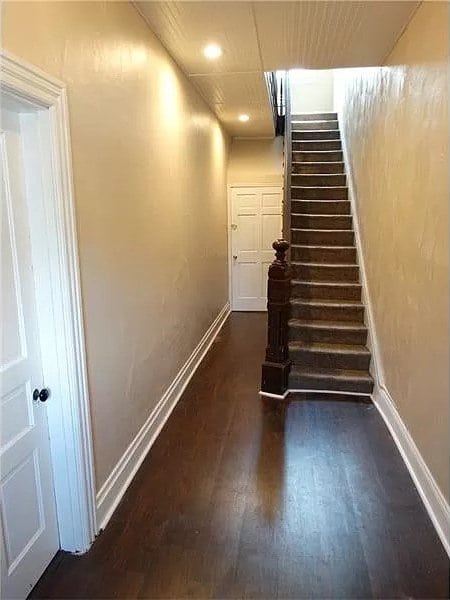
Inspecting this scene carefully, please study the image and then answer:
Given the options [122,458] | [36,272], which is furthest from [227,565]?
[36,272]

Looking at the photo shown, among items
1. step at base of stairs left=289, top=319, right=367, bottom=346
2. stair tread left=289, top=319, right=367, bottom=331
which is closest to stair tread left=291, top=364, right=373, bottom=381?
step at base of stairs left=289, top=319, right=367, bottom=346

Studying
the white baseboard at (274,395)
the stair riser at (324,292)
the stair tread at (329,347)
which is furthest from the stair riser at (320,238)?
the white baseboard at (274,395)

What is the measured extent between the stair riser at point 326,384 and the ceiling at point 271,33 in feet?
8.28

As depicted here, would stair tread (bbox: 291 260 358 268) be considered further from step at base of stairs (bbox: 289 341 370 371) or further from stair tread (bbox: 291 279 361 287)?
step at base of stairs (bbox: 289 341 370 371)

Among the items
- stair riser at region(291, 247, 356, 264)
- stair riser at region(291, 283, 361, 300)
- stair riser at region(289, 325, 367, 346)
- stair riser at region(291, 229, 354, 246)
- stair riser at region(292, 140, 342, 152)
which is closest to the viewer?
stair riser at region(289, 325, 367, 346)

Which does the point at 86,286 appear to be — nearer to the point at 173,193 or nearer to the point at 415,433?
the point at 173,193

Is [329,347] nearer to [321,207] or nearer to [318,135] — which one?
[321,207]

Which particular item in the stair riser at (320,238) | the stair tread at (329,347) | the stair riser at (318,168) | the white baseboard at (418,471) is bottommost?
the white baseboard at (418,471)

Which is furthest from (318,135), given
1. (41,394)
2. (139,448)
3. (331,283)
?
(41,394)

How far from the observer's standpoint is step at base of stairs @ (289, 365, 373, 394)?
3582 mm

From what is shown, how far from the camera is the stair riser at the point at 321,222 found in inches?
190

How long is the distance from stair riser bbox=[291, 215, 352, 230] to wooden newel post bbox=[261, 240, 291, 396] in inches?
57.7

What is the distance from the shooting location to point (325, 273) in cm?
442

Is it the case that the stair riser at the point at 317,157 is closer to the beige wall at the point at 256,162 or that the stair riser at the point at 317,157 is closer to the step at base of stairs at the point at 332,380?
the beige wall at the point at 256,162
